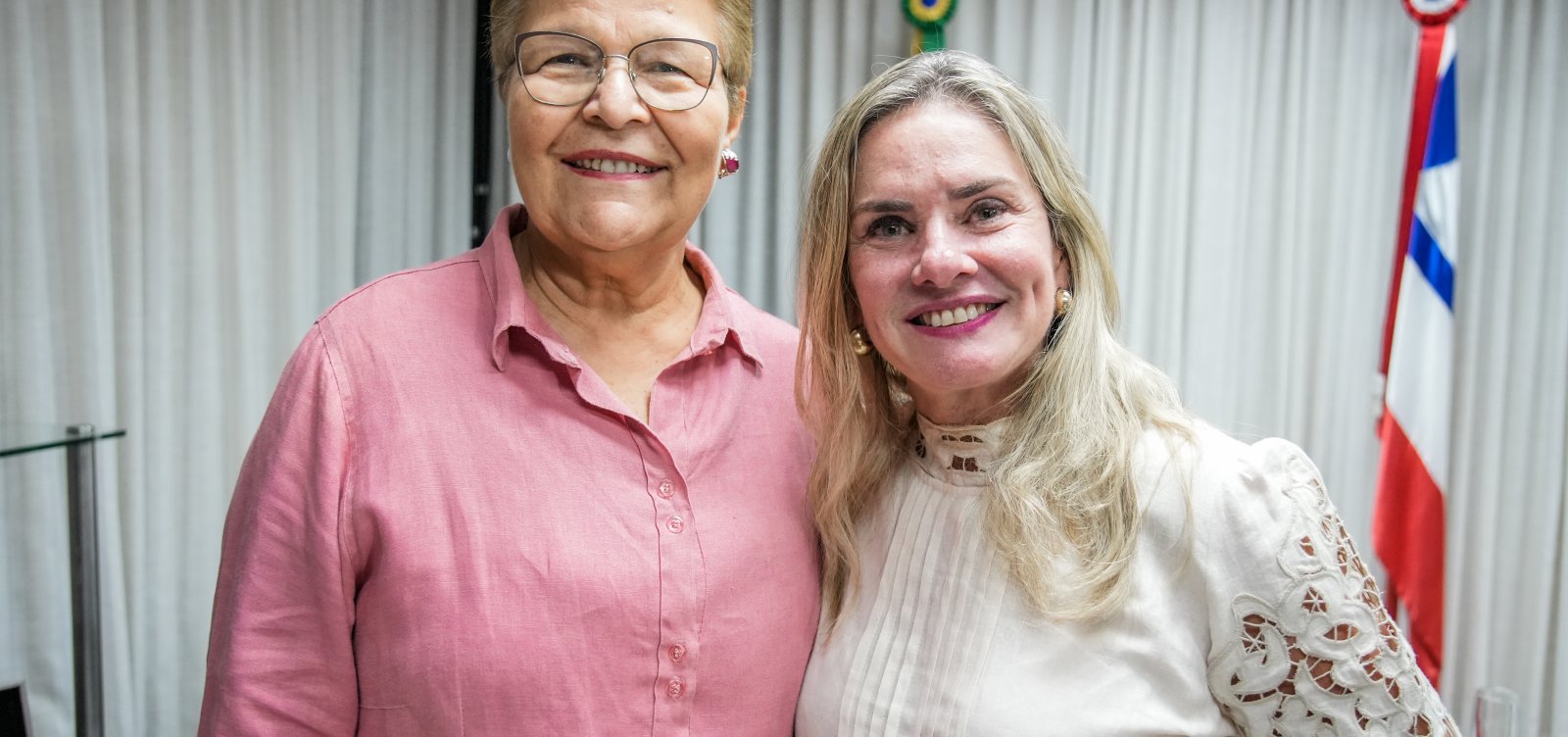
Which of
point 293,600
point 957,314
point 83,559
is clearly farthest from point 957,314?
point 83,559

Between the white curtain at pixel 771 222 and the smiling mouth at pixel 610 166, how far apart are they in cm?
134

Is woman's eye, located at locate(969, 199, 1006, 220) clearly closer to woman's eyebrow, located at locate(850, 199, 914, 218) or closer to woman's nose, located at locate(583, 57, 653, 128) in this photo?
woman's eyebrow, located at locate(850, 199, 914, 218)

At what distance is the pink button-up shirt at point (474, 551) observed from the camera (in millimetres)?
1228

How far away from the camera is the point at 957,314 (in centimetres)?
136

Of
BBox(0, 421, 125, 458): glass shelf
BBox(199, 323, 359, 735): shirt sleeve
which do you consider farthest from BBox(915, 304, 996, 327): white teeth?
BBox(0, 421, 125, 458): glass shelf

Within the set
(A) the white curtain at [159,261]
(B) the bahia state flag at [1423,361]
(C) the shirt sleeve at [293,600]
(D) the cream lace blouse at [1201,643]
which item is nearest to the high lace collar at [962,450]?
(D) the cream lace blouse at [1201,643]

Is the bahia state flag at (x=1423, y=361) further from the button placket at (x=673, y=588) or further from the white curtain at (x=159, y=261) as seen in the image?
the white curtain at (x=159, y=261)

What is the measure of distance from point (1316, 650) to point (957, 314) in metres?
0.55

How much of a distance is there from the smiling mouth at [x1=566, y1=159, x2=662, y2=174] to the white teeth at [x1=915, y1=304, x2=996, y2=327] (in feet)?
1.33

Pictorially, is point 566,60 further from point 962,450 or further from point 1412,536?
point 1412,536

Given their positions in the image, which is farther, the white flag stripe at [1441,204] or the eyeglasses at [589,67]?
the white flag stripe at [1441,204]

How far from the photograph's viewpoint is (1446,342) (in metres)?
2.83

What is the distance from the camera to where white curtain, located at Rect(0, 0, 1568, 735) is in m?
2.15

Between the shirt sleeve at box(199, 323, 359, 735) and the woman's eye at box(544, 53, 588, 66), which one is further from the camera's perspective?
the woman's eye at box(544, 53, 588, 66)
